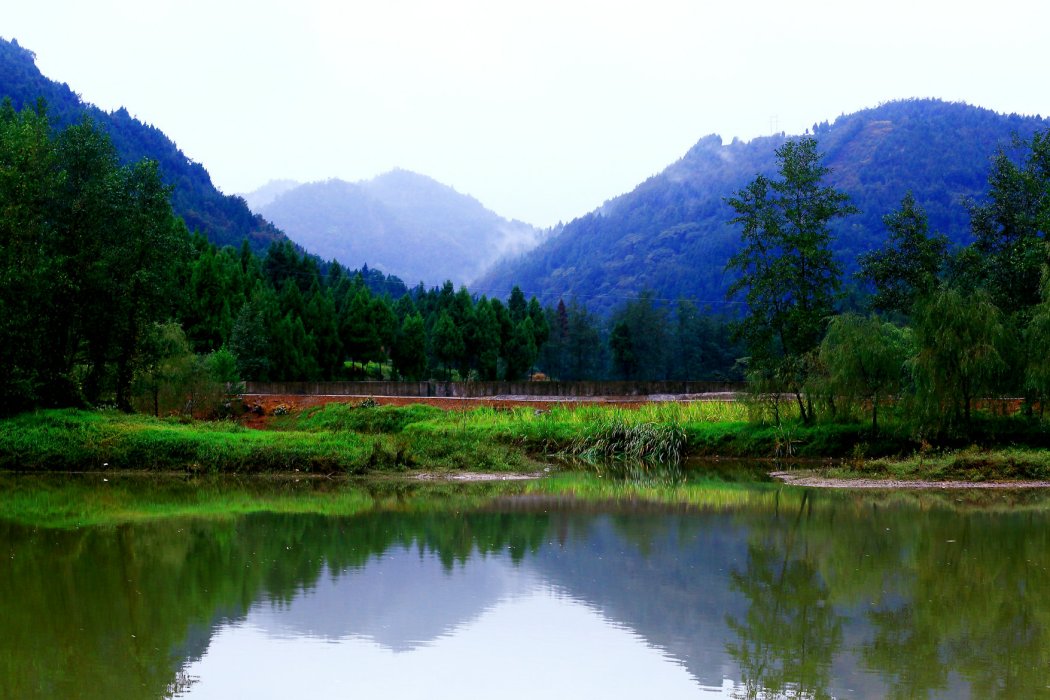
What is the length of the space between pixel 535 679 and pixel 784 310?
27534 mm

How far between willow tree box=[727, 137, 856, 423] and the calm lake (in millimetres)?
13289

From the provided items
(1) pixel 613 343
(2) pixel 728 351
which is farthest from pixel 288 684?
(2) pixel 728 351

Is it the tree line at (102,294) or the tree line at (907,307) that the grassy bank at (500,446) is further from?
the tree line at (102,294)

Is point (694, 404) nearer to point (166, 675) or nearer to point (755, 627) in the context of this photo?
point (755, 627)

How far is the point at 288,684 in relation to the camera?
927cm

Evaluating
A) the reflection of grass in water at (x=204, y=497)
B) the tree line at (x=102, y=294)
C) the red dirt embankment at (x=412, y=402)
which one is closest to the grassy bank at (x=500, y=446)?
the reflection of grass in water at (x=204, y=497)

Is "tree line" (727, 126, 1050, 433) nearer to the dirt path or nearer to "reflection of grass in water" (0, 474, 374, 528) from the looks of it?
the dirt path

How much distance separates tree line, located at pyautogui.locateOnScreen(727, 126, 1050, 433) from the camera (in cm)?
2825

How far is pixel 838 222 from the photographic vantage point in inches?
5861

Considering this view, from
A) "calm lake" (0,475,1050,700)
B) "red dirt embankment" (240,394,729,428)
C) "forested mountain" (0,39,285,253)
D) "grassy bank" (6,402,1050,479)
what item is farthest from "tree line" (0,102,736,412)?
"forested mountain" (0,39,285,253)

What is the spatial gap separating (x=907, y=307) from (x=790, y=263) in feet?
19.6

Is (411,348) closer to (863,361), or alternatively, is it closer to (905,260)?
(905,260)

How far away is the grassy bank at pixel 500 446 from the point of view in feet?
91.7

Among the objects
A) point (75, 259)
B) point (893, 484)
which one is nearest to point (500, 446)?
point (893, 484)
